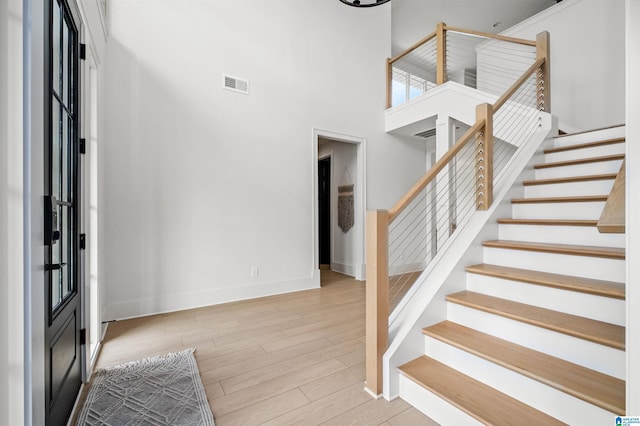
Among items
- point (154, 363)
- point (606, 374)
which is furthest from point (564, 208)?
point (154, 363)

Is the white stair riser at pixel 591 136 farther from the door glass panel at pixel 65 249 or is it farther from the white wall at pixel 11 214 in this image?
the door glass panel at pixel 65 249

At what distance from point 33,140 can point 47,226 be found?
32 centimetres

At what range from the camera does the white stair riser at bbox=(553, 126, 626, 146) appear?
8.23 feet

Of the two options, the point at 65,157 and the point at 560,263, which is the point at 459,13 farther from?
the point at 65,157

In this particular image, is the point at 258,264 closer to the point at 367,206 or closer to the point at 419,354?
the point at 367,206

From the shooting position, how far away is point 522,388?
1.31m

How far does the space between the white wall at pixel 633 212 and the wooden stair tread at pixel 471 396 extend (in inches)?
22.5

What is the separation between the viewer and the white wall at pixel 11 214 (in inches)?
31.3

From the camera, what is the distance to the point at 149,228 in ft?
9.50

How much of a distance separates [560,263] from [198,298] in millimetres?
3262

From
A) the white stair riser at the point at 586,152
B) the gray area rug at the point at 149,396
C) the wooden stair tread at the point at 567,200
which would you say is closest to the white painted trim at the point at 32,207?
the gray area rug at the point at 149,396

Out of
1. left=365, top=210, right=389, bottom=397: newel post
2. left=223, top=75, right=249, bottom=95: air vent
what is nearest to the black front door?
left=365, top=210, right=389, bottom=397: newel post

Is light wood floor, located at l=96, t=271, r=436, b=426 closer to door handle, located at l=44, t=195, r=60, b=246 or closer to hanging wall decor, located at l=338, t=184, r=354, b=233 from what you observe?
door handle, located at l=44, t=195, r=60, b=246

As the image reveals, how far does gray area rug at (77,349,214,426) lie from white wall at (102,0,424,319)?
1.17 meters
